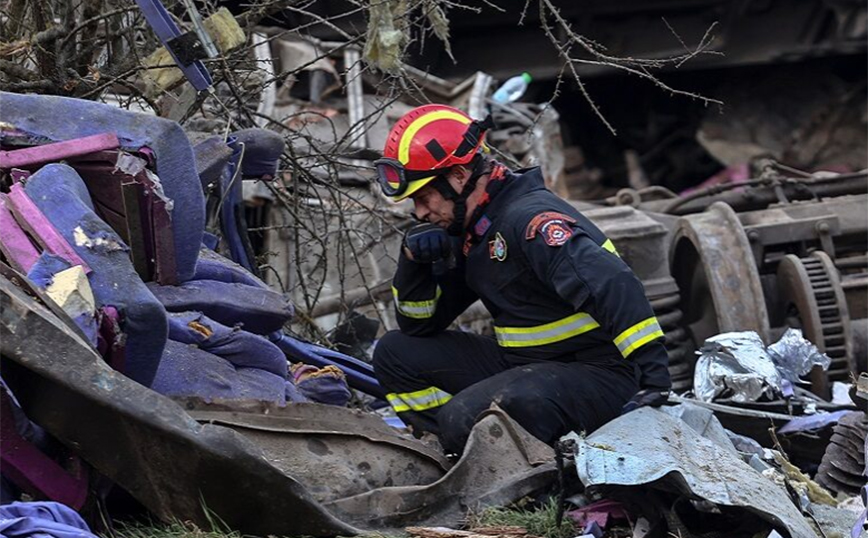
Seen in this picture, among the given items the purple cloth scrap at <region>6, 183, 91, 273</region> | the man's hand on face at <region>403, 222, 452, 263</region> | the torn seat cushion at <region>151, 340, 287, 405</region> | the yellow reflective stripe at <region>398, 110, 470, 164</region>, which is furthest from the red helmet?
the purple cloth scrap at <region>6, 183, 91, 273</region>

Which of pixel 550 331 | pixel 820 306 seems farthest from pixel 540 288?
pixel 820 306

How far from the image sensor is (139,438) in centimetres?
312

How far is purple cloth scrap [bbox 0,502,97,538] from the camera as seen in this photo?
2.87 m

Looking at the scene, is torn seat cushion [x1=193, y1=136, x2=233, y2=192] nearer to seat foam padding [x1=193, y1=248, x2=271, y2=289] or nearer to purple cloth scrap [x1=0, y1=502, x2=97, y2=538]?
seat foam padding [x1=193, y1=248, x2=271, y2=289]

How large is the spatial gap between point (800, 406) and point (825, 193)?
2.66m

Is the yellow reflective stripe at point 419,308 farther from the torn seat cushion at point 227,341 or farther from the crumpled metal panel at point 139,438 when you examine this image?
the crumpled metal panel at point 139,438

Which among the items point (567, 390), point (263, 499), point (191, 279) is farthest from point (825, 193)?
point (263, 499)

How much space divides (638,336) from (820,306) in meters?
2.33

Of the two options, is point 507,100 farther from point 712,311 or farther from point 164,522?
point 164,522

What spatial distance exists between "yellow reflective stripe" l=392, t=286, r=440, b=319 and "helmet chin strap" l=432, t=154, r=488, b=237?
0.33m

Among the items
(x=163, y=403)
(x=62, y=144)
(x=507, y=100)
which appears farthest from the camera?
(x=507, y=100)

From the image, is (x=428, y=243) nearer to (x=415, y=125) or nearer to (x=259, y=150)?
(x=415, y=125)

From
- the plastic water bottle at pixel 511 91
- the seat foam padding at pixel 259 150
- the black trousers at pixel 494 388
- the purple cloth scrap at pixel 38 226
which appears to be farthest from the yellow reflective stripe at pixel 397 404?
the plastic water bottle at pixel 511 91

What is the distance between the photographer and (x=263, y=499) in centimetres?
323
